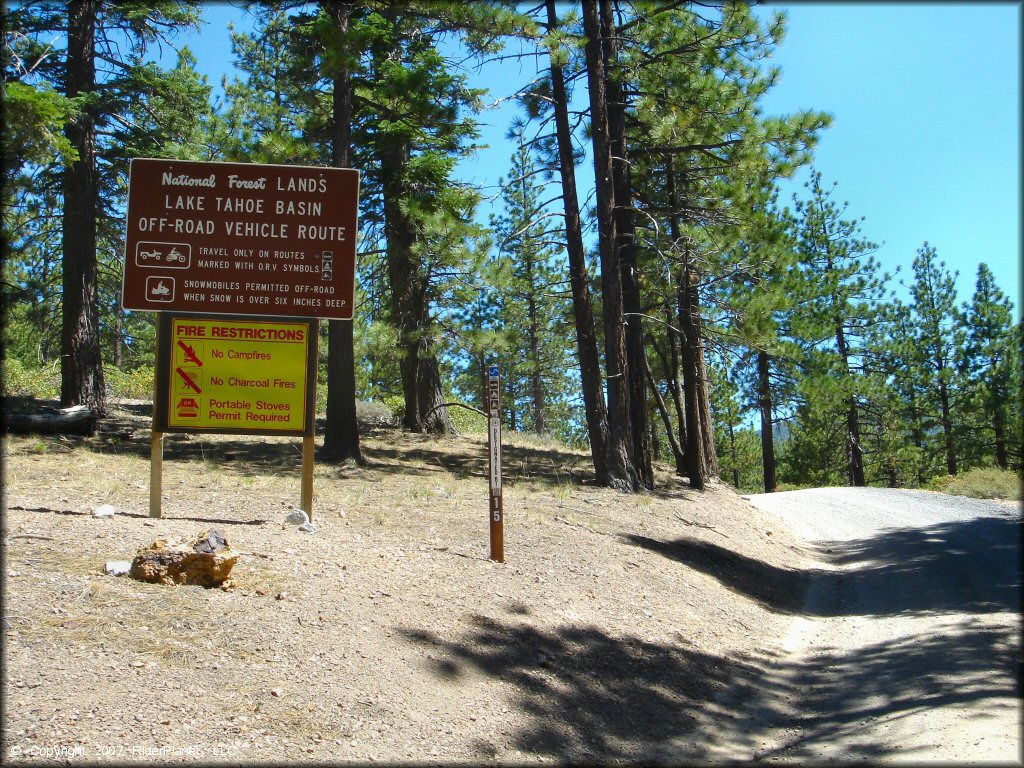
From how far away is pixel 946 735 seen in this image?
16.9ft

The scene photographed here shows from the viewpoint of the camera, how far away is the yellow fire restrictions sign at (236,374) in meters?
8.63

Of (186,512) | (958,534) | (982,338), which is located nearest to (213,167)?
(186,512)

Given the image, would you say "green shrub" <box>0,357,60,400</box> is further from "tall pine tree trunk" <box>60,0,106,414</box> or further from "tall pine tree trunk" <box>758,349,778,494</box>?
→ "tall pine tree trunk" <box>758,349,778,494</box>

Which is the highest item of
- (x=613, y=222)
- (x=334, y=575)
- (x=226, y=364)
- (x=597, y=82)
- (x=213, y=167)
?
(x=597, y=82)

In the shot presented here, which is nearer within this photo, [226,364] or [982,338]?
[226,364]

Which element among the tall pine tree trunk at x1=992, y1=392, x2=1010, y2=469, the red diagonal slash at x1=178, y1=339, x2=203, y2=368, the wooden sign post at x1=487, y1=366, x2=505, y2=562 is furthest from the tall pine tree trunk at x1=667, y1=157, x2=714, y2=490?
the tall pine tree trunk at x1=992, y1=392, x2=1010, y2=469

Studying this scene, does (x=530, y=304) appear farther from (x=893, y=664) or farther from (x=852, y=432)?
(x=893, y=664)

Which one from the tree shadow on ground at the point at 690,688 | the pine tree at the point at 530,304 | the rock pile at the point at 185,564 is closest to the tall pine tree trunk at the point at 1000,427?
the pine tree at the point at 530,304

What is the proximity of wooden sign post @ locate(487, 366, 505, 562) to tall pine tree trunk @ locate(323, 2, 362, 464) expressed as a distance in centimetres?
532

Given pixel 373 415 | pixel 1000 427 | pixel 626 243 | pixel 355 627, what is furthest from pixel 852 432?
pixel 355 627

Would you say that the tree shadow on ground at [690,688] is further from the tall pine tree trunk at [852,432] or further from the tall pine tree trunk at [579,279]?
the tall pine tree trunk at [852,432]

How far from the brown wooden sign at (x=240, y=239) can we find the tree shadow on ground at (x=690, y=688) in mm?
4217

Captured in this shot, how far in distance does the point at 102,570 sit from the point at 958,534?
14.4 metres

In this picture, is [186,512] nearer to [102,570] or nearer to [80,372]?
[102,570]
